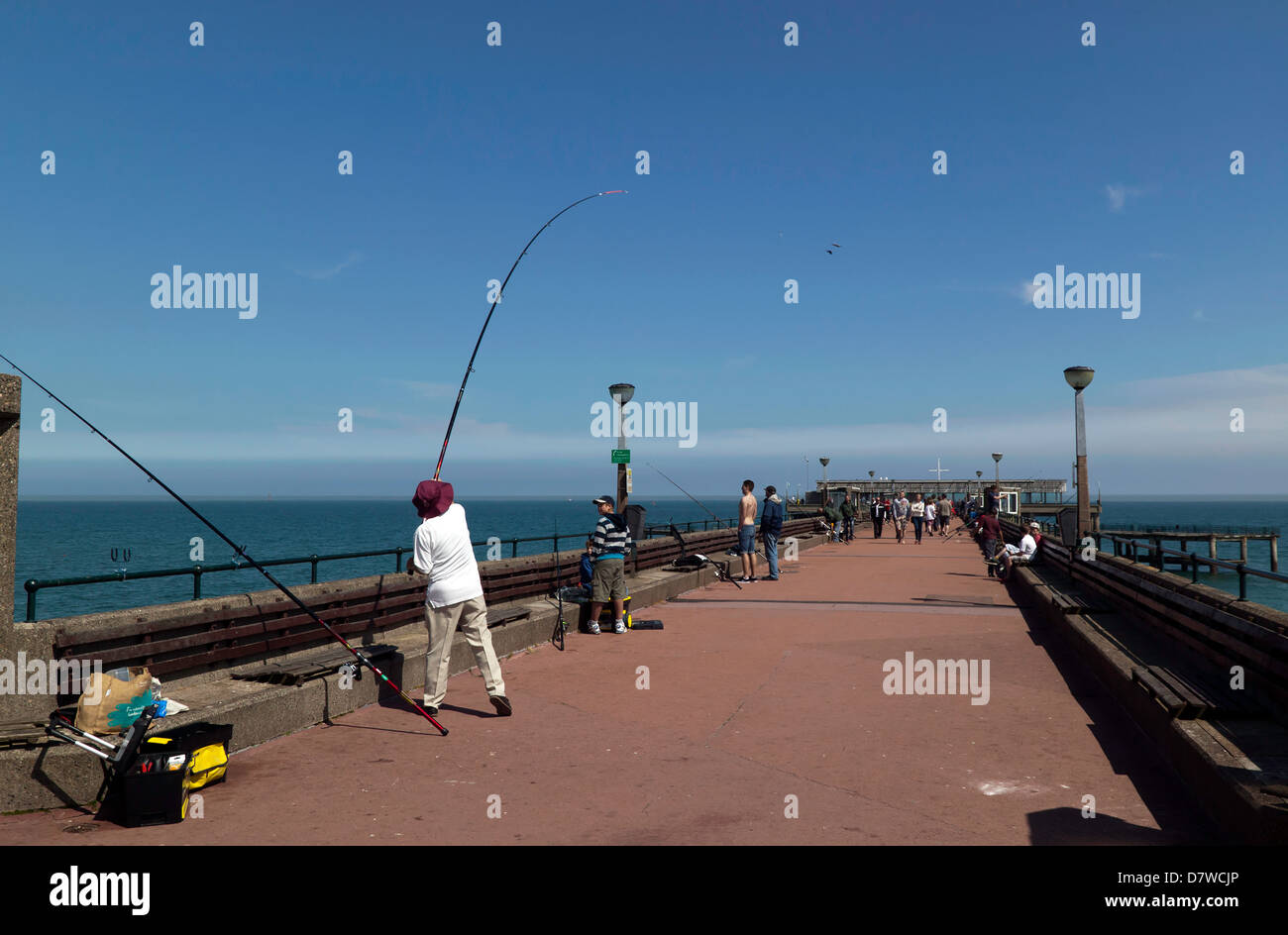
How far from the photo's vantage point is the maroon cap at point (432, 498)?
7621 mm

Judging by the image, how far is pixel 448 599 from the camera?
7.42 metres

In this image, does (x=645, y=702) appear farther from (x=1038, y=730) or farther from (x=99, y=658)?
(x=99, y=658)

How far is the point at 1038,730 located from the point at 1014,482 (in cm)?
13836

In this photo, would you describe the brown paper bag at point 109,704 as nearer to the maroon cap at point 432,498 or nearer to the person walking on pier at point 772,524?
the maroon cap at point 432,498

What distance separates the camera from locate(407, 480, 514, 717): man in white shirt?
7410 mm

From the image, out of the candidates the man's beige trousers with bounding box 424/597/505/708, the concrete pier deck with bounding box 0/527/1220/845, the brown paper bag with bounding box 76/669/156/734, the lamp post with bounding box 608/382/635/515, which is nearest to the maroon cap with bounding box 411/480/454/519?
the man's beige trousers with bounding box 424/597/505/708

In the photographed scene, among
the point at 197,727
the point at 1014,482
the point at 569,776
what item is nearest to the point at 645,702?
the point at 569,776

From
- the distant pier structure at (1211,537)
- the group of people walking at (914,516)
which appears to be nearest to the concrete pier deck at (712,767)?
the distant pier structure at (1211,537)

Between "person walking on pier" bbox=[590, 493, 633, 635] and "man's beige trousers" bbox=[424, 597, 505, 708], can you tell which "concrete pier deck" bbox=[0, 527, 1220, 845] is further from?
"person walking on pier" bbox=[590, 493, 633, 635]

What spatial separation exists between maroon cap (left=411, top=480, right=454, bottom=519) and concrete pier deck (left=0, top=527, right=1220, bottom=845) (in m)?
1.74

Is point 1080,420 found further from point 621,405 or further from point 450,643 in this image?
point 450,643

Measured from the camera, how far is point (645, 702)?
27.0 ft
